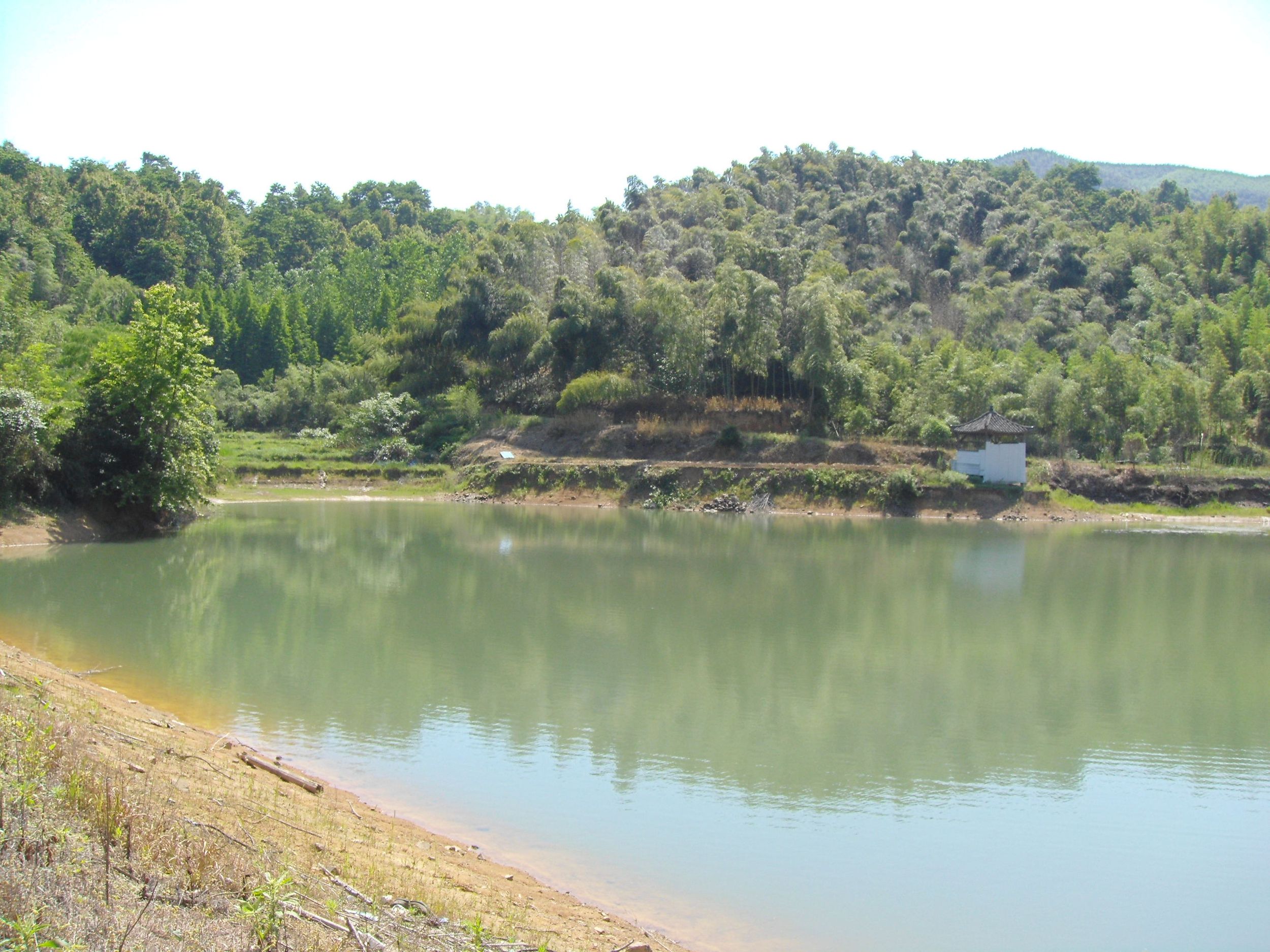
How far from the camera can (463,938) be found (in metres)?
5.95

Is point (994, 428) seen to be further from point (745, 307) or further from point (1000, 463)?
point (745, 307)

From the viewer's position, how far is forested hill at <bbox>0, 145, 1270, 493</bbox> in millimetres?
44781

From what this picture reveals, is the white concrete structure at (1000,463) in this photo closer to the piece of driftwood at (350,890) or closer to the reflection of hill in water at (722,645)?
the reflection of hill in water at (722,645)

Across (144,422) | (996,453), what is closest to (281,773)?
(144,422)

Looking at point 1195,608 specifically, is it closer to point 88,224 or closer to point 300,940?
point 300,940

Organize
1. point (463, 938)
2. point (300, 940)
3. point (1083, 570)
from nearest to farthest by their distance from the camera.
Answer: point (300, 940) → point (463, 938) → point (1083, 570)

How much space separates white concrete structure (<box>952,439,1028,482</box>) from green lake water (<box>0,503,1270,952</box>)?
554 inches

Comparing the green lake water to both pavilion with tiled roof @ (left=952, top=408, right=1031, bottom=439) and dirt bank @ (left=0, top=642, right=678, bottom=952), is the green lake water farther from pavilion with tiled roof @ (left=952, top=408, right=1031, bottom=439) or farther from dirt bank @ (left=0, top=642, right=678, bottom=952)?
pavilion with tiled roof @ (left=952, top=408, right=1031, bottom=439)

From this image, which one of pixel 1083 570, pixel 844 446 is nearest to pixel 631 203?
pixel 844 446

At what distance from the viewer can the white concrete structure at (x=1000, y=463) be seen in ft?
131

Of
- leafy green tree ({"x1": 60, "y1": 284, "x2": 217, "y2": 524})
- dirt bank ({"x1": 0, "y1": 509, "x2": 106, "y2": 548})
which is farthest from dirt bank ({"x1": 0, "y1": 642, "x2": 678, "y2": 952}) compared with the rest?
leafy green tree ({"x1": 60, "y1": 284, "x2": 217, "y2": 524})

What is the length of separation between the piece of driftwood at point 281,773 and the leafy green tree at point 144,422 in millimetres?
19138

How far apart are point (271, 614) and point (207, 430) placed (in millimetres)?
12636

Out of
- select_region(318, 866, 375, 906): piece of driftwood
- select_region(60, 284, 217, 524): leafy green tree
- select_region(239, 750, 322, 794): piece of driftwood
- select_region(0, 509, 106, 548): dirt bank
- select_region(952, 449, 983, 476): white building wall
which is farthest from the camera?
select_region(952, 449, 983, 476): white building wall
